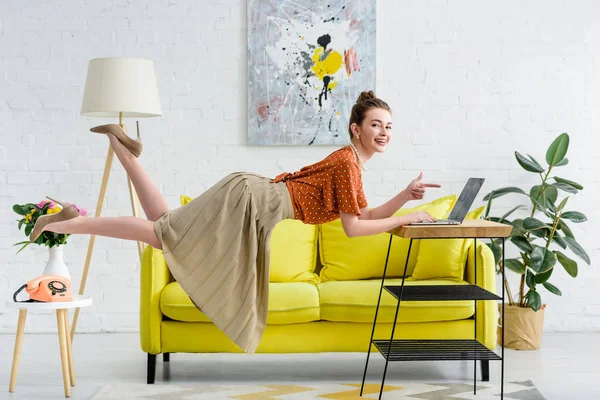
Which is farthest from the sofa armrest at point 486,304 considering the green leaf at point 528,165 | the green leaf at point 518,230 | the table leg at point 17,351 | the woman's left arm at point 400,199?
the table leg at point 17,351

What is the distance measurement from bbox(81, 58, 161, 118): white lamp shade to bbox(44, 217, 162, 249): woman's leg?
3.44 feet

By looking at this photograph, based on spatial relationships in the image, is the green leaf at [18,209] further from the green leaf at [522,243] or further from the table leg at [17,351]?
the green leaf at [522,243]

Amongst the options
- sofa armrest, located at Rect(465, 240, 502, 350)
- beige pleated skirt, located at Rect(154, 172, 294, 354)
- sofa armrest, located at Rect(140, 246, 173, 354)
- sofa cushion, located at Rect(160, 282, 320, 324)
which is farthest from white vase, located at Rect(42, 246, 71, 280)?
sofa armrest, located at Rect(465, 240, 502, 350)

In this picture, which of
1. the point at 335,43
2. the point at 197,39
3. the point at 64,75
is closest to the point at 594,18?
the point at 335,43

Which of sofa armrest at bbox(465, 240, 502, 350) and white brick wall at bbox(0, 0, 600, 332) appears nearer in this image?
sofa armrest at bbox(465, 240, 502, 350)

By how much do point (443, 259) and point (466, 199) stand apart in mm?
638

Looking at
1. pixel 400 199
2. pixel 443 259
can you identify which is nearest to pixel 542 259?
pixel 443 259

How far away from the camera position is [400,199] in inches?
118

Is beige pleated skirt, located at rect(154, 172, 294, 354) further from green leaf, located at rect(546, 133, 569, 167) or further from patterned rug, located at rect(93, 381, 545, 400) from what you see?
green leaf, located at rect(546, 133, 569, 167)

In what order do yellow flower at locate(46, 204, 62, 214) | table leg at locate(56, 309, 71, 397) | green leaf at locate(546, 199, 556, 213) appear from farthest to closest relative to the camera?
green leaf at locate(546, 199, 556, 213), yellow flower at locate(46, 204, 62, 214), table leg at locate(56, 309, 71, 397)

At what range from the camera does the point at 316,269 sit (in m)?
3.83

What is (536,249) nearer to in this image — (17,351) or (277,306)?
(277,306)

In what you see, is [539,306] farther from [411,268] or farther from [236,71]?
[236,71]

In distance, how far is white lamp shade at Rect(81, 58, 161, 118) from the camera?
3697mm
